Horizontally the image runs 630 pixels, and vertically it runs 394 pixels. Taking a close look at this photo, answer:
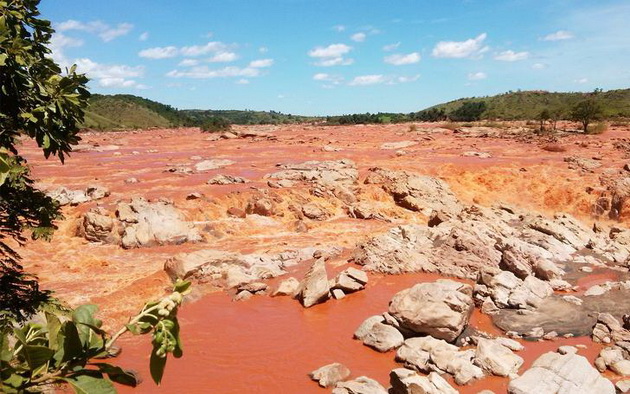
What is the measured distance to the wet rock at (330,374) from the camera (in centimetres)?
840

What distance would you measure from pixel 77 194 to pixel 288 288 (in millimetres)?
13806

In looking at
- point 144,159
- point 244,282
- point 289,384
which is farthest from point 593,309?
point 144,159

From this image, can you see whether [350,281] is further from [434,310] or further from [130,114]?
[130,114]

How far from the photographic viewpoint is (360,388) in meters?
7.42

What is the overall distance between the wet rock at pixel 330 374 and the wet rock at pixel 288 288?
13.3 ft

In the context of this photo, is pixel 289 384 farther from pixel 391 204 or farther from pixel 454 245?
pixel 391 204

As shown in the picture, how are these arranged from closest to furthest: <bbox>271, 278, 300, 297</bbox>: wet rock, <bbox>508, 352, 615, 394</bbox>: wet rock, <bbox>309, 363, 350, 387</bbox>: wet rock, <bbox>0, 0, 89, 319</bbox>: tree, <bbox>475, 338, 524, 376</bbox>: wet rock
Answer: <bbox>0, 0, 89, 319</bbox>: tree < <bbox>508, 352, 615, 394</bbox>: wet rock < <bbox>309, 363, 350, 387</bbox>: wet rock < <bbox>475, 338, 524, 376</bbox>: wet rock < <bbox>271, 278, 300, 297</bbox>: wet rock

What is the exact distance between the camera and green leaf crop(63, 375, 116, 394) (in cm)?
160

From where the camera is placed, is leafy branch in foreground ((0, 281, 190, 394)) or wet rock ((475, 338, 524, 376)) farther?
wet rock ((475, 338, 524, 376))

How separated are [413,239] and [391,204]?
7.47 metres

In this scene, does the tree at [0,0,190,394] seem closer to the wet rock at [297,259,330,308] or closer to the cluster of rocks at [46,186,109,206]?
A: the wet rock at [297,259,330,308]

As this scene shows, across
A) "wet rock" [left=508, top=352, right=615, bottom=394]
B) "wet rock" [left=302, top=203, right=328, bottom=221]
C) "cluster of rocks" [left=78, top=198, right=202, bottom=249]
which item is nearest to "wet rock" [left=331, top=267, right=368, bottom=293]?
"wet rock" [left=508, top=352, right=615, bottom=394]

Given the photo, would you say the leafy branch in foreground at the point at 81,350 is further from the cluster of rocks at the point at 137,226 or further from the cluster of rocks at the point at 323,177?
the cluster of rocks at the point at 323,177

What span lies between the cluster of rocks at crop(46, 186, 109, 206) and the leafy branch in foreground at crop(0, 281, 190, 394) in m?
21.0
